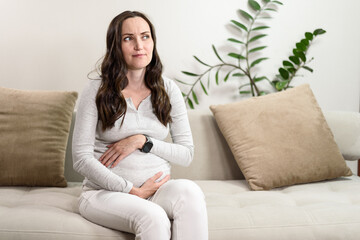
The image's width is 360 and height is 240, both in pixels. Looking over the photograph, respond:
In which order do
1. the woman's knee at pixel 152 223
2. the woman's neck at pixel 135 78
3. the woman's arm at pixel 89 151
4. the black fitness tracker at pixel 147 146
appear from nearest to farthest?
the woman's knee at pixel 152 223 → the woman's arm at pixel 89 151 → the black fitness tracker at pixel 147 146 → the woman's neck at pixel 135 78

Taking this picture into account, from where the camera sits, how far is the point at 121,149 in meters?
1.77

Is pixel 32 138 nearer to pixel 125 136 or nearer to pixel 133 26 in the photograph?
pixel 125 136

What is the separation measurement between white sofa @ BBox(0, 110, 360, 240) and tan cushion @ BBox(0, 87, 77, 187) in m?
0.07

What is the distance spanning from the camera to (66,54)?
2.82m

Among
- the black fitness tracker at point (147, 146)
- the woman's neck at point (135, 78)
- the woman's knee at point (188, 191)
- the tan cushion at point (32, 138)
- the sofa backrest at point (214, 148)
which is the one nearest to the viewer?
the woman's knee at point (188, 191)

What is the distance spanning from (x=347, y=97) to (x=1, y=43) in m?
2.30

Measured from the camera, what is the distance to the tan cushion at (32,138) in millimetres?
2113

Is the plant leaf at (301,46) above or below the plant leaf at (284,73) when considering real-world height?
above

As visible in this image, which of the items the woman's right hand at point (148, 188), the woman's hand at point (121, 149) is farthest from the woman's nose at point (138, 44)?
the woman's right hand at point (148, 188)

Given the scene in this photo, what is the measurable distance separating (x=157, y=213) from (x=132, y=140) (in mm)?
383

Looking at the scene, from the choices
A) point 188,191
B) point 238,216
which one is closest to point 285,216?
point 238,216

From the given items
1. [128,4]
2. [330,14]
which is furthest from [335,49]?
[128,4]

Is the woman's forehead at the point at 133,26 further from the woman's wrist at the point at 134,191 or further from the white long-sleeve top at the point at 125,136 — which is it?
the woman's wrist at the point at 134,191

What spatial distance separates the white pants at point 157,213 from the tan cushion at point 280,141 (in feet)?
2.11
